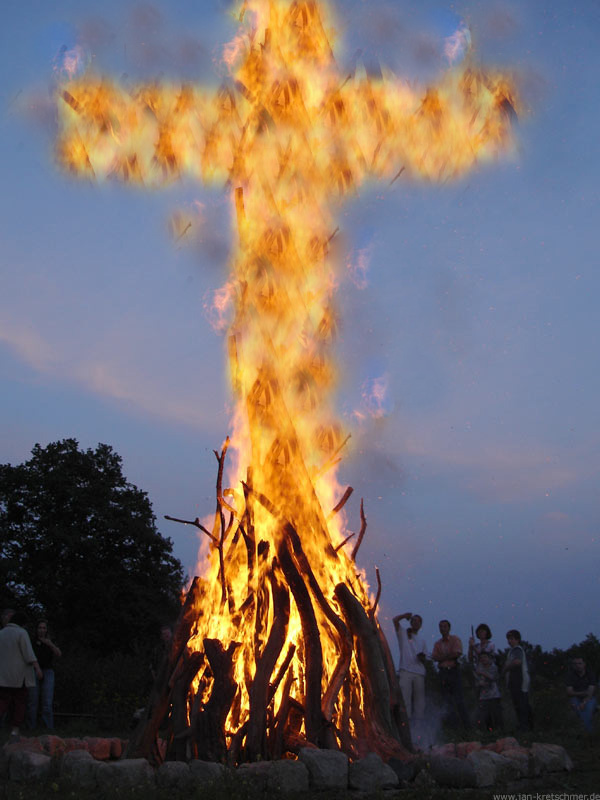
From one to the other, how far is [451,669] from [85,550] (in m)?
24.0

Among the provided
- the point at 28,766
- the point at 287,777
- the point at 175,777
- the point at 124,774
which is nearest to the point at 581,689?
the point at 287,777

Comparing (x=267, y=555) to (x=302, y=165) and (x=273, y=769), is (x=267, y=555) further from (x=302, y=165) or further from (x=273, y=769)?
(x=302, y=165)

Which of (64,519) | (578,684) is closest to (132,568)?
(64,519)

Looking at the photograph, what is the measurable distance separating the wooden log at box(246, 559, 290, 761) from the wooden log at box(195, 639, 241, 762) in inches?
9.5

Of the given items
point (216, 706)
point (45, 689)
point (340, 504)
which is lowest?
point (216, 706)

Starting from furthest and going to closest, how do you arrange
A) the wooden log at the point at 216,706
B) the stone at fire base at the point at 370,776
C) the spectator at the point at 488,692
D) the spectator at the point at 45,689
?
the spectator at the point at 45,689, the spectator at the point at 488,692, the wooden log at the point at 216,706, the stone at fire base at the point at 370,776

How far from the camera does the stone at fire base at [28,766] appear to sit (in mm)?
7746

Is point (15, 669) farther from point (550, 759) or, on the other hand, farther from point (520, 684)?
point (520, 684)

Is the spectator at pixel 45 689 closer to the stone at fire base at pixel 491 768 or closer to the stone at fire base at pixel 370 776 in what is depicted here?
the stone at fire base at pixel 370 776

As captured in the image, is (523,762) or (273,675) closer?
(523,762)

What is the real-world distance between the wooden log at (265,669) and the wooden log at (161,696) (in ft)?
2.98

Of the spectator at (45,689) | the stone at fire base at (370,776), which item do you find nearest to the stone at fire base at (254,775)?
the stone at fire base at (370,776)

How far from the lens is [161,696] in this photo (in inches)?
353

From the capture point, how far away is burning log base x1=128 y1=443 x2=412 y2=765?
27.9 feet
